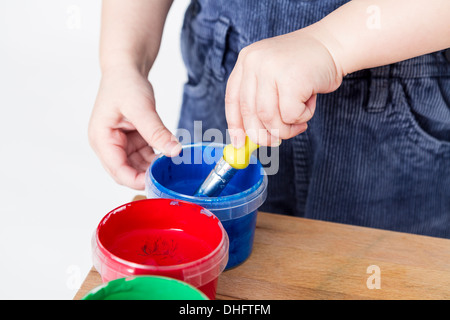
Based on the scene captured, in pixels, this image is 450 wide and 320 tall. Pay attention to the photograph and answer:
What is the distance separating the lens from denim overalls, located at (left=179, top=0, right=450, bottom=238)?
31.1 inches

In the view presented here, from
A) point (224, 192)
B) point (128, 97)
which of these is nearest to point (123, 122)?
point (128, 97)

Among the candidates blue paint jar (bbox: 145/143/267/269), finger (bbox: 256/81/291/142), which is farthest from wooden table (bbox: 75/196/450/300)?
finger (bbox: 256/81/291/142)

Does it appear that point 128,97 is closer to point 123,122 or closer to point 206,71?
point 123,122

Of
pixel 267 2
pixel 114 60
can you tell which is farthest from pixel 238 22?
pixel 114 60

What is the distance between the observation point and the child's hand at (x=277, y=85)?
0.59 m

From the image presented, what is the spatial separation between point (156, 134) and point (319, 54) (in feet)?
0.78

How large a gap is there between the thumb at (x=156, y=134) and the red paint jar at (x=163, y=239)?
0.40 feet

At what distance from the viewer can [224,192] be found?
28.4 inches

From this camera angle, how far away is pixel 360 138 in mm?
835

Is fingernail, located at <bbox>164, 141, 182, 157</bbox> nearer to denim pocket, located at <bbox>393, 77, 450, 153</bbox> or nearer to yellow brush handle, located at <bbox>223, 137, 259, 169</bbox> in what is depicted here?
yellow brush handle, located at <bbox>223, 137, 259, 169</bbox>

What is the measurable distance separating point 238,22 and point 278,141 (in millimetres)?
277

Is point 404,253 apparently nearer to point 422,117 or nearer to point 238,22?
point 422,117
